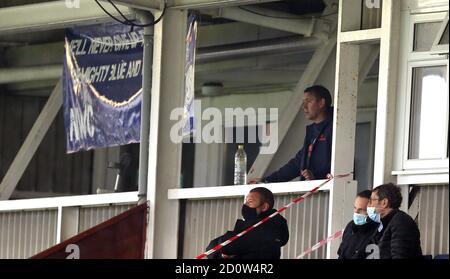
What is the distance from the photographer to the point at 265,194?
12.3m

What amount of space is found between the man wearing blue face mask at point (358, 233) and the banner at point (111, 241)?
293cm

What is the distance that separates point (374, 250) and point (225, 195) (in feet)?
8.68

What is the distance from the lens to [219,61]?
16703mm

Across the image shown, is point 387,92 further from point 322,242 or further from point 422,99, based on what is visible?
point 322,242

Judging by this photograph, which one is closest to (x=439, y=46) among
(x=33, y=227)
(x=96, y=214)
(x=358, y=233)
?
(x=358, y=233)

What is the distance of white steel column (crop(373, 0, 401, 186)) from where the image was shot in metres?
12.0

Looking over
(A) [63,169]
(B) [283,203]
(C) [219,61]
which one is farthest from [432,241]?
(A) [63,169]

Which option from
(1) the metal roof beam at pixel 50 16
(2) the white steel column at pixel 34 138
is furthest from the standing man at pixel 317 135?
(2) the white steel column at pixel 34 138

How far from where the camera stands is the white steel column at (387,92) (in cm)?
1203

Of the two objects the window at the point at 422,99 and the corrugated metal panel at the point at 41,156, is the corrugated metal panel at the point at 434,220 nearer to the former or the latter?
the window at the point at 422,99

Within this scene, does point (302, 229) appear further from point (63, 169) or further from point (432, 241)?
point (63, 169)

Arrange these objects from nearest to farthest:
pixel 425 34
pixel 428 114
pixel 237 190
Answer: pixel 428 114, pixel 425 34, pixel 237 190

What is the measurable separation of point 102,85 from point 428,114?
4441 mm

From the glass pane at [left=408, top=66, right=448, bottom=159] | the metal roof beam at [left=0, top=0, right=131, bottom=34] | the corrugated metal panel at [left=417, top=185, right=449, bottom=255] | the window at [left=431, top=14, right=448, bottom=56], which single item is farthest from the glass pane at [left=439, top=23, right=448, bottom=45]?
the metal roof beam at [left=0, top=0, right=131, bottom=34]
